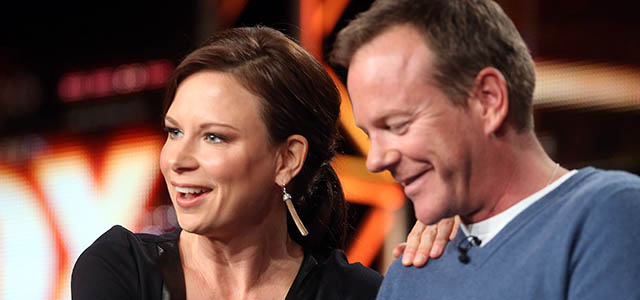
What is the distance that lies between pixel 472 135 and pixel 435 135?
0.06 m

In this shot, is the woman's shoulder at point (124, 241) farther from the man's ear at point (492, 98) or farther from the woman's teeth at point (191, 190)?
the man's ear at point (492, 98)

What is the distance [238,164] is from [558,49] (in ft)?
9.52

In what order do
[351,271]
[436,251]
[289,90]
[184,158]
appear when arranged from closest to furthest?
[436,251] < [184,158] < [289,90] < [351,271]

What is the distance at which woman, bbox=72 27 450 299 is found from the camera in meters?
1.88

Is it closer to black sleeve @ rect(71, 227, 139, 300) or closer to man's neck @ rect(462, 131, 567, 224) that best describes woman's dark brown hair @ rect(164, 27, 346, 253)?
black sleeve @ rect(71, 227, 139, 300)

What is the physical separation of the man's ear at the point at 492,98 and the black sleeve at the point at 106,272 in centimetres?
92

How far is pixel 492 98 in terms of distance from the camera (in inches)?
54.7

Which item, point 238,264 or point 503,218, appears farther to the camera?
point 238,264

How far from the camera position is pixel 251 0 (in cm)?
371

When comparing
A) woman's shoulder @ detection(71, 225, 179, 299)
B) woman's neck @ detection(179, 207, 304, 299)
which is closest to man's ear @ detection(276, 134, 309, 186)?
woman's neck @ detection(179, 207, 304, 299)

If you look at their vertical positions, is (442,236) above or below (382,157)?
below

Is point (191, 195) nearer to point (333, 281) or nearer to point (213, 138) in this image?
point (213, 138)

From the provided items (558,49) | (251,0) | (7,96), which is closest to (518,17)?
(558,49)

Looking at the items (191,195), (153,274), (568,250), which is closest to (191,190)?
(191,195)
